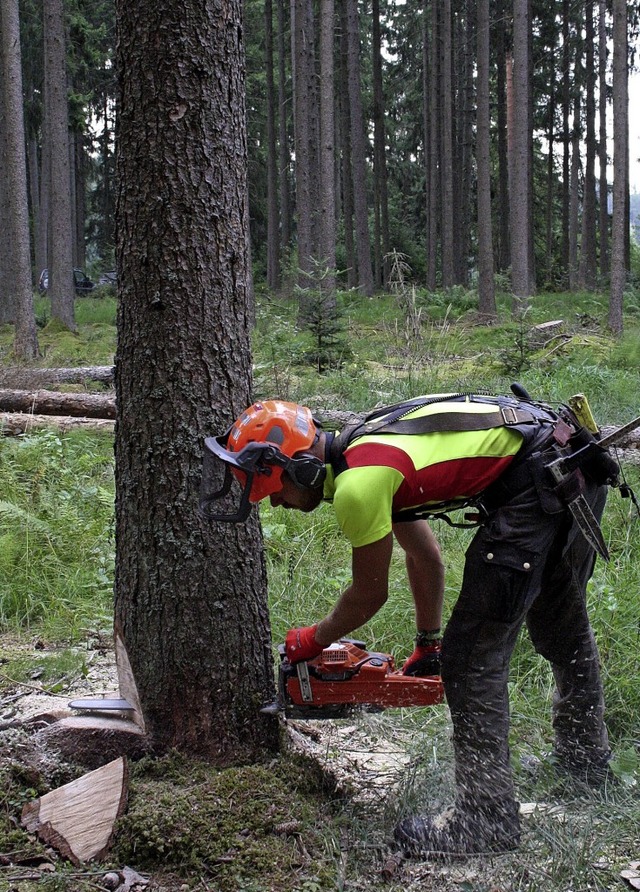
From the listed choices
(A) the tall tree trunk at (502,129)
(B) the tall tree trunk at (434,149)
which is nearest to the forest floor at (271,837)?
(B) the tall tree trunk at (434,149)

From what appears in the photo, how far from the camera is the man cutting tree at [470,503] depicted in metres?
2.75

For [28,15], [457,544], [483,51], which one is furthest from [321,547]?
[28,15]

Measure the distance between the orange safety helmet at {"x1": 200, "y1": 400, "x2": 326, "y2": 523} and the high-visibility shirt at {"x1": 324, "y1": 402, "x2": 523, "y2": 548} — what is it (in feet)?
0.38

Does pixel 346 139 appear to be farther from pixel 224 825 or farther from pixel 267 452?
pixel 224 825

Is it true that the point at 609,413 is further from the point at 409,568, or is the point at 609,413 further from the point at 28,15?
the point at 28,15

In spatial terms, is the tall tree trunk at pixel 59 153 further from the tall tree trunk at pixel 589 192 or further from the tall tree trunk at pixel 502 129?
the tall tree trunk at pixel 589 192

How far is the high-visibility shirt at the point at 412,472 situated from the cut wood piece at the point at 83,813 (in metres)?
1.27

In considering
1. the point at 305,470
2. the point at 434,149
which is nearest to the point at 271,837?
A: the point at 305,470

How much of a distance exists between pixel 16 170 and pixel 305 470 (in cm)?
1422

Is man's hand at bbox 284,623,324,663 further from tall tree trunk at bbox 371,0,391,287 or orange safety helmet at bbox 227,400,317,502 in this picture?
tall tree trunk at bbox 371,0,391,287

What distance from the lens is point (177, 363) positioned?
3064 millimetres

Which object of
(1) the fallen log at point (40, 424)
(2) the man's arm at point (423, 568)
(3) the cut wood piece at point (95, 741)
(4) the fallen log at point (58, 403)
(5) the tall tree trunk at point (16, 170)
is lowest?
(3) the cut wood piece at point (95, 741)

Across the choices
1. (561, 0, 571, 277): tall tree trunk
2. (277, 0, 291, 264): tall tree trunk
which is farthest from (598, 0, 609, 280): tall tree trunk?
(277, 0, 291, 264): tall tree trunk

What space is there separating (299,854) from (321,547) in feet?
9.02
